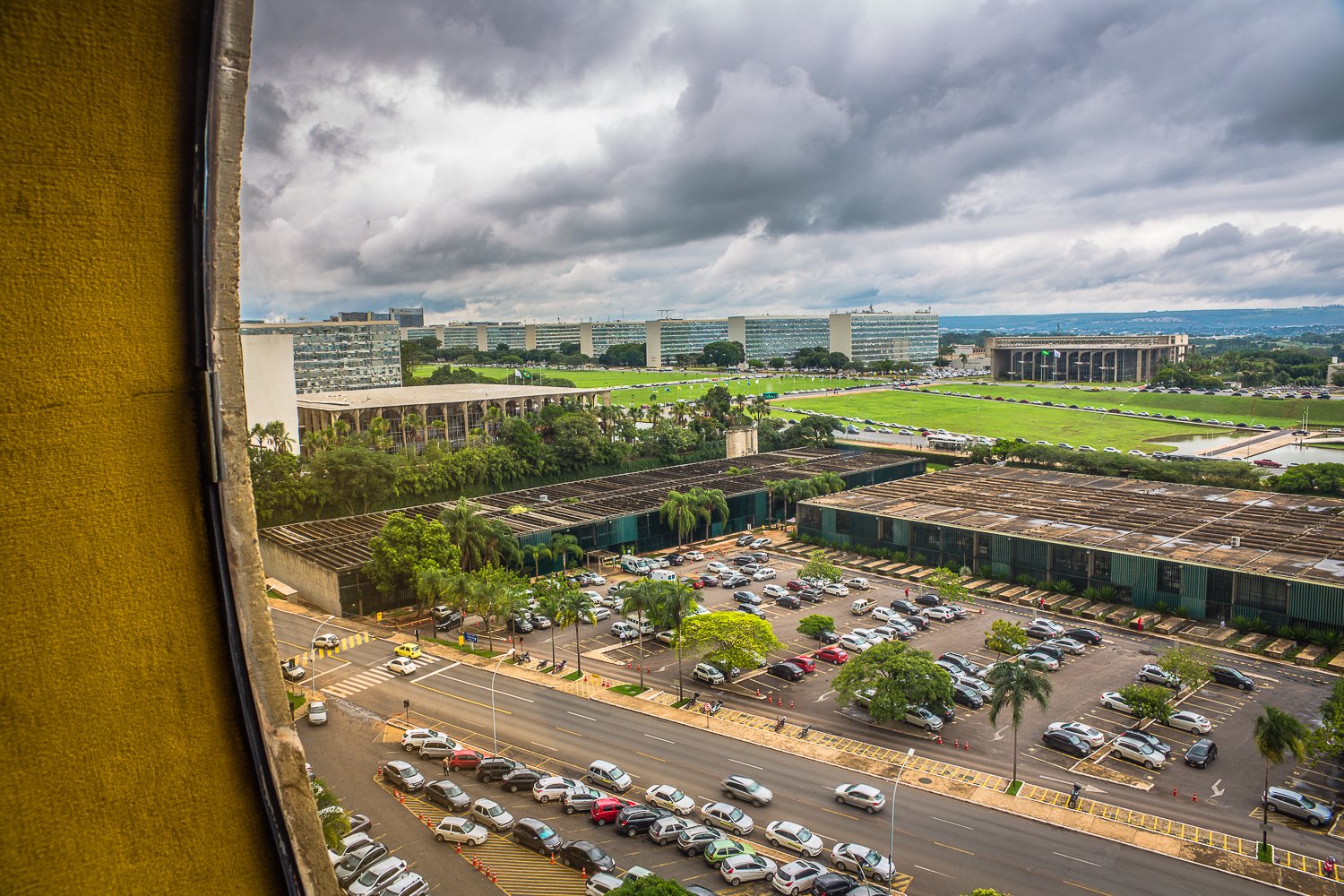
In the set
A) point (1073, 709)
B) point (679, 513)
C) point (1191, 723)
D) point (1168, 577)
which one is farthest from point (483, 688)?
point (1168, 577)

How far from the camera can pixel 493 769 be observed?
88.2 ft

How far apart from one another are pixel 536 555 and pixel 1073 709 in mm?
27349

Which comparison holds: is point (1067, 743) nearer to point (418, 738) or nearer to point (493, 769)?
point (493, 769)

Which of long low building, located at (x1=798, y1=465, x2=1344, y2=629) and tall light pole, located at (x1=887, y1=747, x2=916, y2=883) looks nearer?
tall light pole, located at (x1=887, y1=747, x2=916, y2=883)

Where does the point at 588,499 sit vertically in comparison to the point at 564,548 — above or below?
above

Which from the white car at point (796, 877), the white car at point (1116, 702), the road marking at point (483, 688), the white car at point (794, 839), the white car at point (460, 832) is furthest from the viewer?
the road marking at point (483, 688)

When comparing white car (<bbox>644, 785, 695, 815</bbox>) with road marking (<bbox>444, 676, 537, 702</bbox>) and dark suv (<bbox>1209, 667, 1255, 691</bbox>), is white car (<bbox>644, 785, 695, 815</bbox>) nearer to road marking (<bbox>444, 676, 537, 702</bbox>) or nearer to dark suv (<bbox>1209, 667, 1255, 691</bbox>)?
road marking (<bbox>444, 676, 537, 702</bbox>)

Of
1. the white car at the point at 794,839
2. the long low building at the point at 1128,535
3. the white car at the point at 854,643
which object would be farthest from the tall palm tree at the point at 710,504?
the white car at the point at 794,839

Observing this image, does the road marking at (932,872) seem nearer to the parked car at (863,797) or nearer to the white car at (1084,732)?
the parked car at (863,797)

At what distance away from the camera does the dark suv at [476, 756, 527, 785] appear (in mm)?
26828

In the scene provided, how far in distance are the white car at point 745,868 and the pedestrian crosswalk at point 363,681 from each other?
58.4ft

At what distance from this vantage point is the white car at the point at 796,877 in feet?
69.4

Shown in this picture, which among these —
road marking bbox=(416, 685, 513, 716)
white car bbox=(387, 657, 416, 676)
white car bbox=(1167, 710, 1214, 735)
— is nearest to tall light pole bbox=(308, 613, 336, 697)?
white car bbox=(387, 657, 416, 676)

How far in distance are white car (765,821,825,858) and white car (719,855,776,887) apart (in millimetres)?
1097
